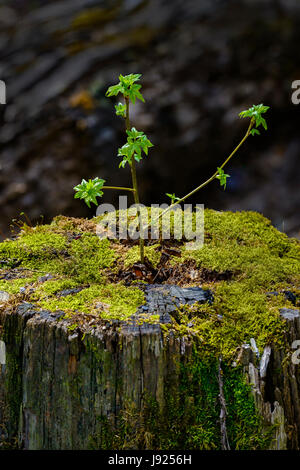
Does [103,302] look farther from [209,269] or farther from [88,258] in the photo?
[209,269]

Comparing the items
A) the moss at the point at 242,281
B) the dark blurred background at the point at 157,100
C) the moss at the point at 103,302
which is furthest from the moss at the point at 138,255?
the dark blurred background at the point at 157,100

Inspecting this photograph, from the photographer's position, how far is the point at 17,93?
527 cm

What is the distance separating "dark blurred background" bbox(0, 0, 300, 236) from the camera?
488 cm

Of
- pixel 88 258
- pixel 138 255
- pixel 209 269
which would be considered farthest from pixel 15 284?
pixel 209 269

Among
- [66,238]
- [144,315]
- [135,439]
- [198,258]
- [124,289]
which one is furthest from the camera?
[66,238]

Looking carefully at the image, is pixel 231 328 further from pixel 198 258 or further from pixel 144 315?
pixel 198 258

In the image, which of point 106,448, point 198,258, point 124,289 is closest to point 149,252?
point 198,258

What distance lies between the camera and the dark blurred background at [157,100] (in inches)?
192

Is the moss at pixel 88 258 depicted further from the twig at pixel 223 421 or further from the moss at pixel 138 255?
the twig at pixel 223 421

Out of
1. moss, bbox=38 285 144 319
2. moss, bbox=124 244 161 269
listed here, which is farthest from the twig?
moss, bbox=124 244 161 269

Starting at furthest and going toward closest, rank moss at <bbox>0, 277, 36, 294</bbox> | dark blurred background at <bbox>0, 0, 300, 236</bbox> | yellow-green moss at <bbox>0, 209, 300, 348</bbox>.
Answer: dark blurred background at <bbox>0, 0, 300, 236</bbox>, moss at <bbox>0, 277, 36, 294</bbox>, yellow-green moss at <bbox>0, 209, 300, 348</bbox>

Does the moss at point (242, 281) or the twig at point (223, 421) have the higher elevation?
the moss at point (242, 281)

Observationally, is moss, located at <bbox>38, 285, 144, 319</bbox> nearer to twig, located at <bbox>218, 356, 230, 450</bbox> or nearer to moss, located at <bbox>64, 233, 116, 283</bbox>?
moss, located at <bbox>64, 233, 116, 283</bbox>

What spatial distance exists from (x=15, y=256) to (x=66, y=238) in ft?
1.08
